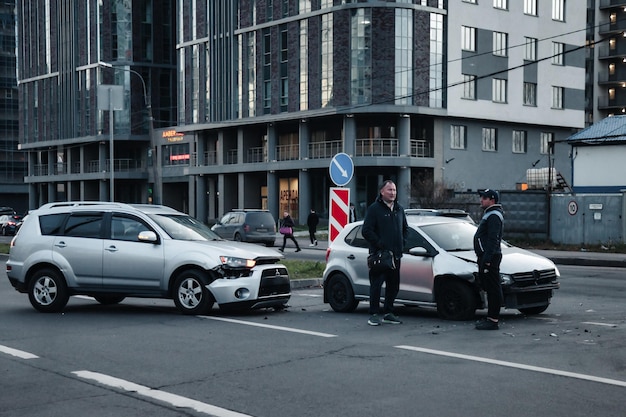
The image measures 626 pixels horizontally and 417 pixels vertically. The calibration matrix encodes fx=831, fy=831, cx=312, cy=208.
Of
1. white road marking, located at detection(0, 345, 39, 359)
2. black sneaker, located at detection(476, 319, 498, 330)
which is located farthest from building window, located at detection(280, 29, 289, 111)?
white road marking, located at detection(0, 345, 39, 359)

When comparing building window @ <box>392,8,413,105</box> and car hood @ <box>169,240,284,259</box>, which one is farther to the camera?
building window @ <box>392,8,413,105</box>

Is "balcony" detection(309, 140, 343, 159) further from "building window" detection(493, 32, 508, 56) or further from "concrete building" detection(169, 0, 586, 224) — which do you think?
"building window" detection(493, 32, 508, 56)

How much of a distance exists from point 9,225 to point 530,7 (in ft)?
130

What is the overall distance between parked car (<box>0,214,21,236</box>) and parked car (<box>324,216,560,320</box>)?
156 ft

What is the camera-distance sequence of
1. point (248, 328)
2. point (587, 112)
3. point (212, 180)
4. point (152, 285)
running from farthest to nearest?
point (587, 112) < point (212, 180) < point (152, 285) < point (248, 328)

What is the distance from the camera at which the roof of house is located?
40906 mm

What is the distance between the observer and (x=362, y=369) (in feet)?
26.7

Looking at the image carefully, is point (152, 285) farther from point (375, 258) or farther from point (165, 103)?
point (165, 103)

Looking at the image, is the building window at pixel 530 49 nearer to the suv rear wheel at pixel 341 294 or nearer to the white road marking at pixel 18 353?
the suv rear wheel at pixel 341 294

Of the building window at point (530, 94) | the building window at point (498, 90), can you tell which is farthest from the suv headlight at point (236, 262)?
the building window at point (530, 94)

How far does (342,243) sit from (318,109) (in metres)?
42.3

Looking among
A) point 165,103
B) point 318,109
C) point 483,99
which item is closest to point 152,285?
point 318,109

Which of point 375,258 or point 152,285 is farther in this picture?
point 152,285

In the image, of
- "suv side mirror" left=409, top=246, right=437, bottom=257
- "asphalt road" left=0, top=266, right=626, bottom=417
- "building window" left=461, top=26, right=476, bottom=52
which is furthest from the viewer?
"building window" left=461, top=26, right=476, bottom=52
